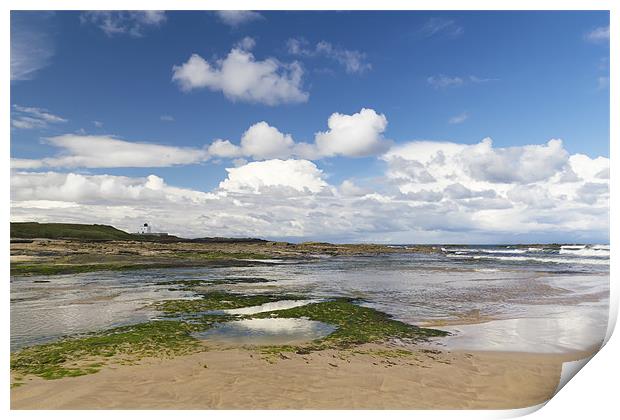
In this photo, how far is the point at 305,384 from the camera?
8023 mm

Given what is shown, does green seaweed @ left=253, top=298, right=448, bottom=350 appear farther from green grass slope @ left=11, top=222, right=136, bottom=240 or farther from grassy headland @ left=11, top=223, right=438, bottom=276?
green grass slope @ left=11, top=222, right=136, bottom=240

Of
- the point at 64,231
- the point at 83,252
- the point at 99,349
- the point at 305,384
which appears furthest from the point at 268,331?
the point at 64,231

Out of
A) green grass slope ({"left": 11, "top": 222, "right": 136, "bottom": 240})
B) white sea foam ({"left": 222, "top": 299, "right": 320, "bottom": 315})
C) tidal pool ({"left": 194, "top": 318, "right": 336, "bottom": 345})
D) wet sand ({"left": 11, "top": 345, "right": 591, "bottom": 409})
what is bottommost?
wet sand ({"left": 11, "top": 345, "right": 591, "bottom": 409})

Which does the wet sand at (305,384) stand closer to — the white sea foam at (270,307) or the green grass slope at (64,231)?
the white sea foam at (270,307)

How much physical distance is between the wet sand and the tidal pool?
1.41m

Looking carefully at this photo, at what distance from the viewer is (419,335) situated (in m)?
11.5

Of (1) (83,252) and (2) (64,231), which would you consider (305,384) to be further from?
(2) (64,231)

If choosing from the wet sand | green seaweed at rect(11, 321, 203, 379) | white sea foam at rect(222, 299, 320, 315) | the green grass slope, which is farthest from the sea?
the green grass slope

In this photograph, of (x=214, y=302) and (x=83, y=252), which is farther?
(x=83, y=252)

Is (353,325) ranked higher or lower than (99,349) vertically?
higher

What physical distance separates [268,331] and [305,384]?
389 cm

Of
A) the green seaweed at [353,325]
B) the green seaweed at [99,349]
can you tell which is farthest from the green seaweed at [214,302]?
the green seaweed at [99,349]

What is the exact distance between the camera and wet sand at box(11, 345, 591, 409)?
751cm
